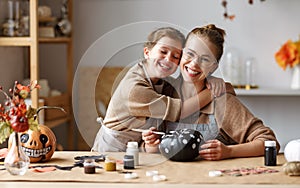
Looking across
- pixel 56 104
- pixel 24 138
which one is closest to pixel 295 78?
pixel 56 104

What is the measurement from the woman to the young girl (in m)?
0.03

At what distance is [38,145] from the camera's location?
2104mm

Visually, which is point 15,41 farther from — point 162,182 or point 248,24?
point 162,182

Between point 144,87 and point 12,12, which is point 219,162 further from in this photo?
point 12,12

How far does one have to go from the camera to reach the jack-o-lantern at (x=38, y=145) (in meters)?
2.10

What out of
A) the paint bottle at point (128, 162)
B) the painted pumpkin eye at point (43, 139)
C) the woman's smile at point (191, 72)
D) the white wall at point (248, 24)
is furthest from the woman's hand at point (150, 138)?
the white wall at point (248, 24)

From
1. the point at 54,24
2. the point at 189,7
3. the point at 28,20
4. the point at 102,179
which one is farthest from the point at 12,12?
the point at 102,179

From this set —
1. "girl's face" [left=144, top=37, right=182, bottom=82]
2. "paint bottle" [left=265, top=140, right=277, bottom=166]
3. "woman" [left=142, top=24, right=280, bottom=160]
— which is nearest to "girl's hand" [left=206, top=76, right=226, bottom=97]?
"woman" [left=142, top=24, right=280, bottom=160]

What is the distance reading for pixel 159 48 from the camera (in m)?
2.06

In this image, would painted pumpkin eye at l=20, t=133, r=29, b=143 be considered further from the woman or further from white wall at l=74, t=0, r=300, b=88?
white wall at l=74, t=0, r=300, b=88

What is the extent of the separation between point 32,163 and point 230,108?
705 millimetres

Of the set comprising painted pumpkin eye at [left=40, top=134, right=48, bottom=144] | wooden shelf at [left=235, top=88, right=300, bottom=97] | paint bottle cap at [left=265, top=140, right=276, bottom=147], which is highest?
paint bottle cap at [left=265, top=140, right=276, bottom=147]

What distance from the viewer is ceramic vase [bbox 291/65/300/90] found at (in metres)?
4.16

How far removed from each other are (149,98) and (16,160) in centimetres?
46
